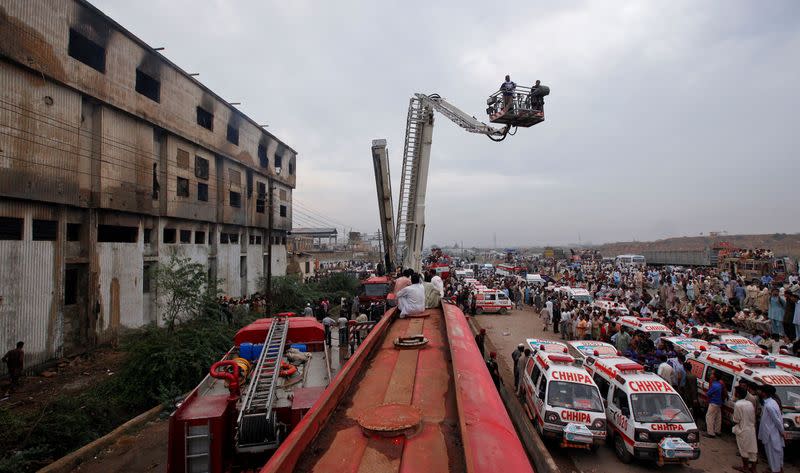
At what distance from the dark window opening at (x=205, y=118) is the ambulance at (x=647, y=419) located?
2604cm

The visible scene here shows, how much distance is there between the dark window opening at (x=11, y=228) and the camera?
46.4 ft

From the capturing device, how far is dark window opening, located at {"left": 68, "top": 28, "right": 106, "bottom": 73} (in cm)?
1716

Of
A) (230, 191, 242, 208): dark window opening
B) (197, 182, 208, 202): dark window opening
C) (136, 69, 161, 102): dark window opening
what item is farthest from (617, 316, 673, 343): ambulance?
(230, 191, 242, 208): dark window opening

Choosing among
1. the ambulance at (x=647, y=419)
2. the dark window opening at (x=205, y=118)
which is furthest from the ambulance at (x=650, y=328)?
the dark window opening at (x=205, y=118)

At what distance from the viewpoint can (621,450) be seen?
8883 millimetres

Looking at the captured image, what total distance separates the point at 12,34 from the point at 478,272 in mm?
50199

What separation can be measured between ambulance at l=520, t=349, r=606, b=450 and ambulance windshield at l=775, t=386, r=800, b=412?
361 cm

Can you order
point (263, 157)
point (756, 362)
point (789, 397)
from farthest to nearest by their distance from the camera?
1. point (263, 157)
2. point (756, 362)
3. point (789, 397)

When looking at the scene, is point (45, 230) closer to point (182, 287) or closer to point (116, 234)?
point (116, 234)

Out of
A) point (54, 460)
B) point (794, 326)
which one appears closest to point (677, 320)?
point (794, 326)

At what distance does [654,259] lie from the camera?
50312 millimetres

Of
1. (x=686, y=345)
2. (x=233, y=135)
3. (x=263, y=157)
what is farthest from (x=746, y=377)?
(x=263, y=157)

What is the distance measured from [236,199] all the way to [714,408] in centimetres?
2854

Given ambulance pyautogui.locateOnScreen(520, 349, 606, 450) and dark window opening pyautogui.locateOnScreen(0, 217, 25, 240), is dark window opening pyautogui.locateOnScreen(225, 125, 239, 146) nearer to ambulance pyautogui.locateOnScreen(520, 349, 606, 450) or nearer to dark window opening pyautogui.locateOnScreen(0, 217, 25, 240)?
dark window opening pyautogui.locateOnScreen(0, 217, 25, 240)
